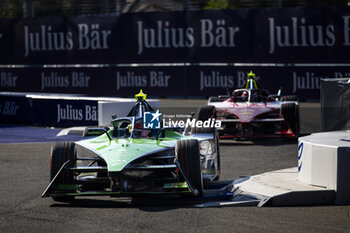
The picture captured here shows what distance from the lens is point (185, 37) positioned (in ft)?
80.3

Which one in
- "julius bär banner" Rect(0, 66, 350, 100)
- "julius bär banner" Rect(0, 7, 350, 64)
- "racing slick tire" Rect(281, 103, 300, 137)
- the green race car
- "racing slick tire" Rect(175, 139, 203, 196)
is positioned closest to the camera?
the green race car

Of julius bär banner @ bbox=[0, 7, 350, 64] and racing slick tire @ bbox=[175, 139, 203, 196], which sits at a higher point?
julius bär banner @ bbox=[0, 7, 350, 64]

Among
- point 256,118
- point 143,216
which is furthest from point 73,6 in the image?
point 143,216

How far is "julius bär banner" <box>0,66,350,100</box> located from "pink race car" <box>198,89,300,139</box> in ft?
21.4

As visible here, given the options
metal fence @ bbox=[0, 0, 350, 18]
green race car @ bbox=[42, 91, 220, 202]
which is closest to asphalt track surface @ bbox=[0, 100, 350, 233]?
green race car @ bbox=[42, 91, 220, 202]

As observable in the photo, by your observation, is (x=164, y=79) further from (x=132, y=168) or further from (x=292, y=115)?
(x=132, y=168)

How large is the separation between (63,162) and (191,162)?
1.56 m

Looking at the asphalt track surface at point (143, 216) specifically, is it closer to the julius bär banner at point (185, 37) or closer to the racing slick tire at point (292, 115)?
the racing slick tire at point (292, 115)

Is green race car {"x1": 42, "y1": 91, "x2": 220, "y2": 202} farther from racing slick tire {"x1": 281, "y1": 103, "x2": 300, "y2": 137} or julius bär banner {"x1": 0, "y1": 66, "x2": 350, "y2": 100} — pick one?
julius bär banner {"x1": 0, "y1": 66, "x2": 350, "y2": 100}

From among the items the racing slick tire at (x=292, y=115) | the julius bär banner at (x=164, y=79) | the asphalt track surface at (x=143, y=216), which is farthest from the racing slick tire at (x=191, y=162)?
the julius bär banner at (x=164, y=79)

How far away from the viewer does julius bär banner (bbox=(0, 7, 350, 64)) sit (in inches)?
867

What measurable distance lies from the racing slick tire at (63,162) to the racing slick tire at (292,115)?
6696 mm

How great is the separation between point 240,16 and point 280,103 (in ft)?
29.2

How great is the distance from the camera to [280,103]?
1517 cm
